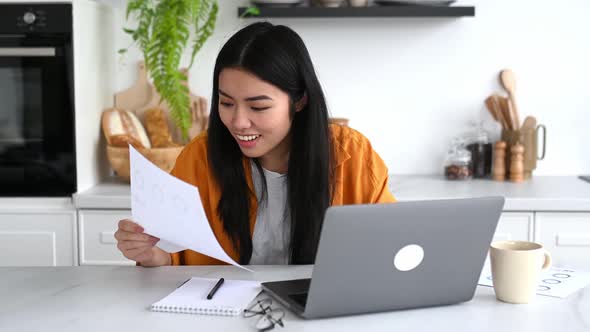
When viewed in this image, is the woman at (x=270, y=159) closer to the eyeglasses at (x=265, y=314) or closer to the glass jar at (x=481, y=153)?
the eyeglasses at (x=265, y=314)

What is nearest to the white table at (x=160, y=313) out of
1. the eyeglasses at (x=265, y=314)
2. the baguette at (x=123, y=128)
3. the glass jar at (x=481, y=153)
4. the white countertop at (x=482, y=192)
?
the eyeglasses at (x=265, y=314)

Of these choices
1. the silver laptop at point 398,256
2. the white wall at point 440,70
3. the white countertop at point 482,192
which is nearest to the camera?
the silver laptop at point 398,256

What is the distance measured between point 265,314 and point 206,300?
0.41 ft

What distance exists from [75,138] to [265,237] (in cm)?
106

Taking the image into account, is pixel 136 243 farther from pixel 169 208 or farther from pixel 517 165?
pixel 517 165

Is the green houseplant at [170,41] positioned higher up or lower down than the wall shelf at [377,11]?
lower down

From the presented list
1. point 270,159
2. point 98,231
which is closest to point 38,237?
point 98,231

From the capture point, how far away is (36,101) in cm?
254

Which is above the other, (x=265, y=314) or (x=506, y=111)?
(x=506, y=111)

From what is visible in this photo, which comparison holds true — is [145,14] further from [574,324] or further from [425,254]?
[574,324]

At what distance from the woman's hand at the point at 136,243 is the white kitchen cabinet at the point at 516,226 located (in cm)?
136

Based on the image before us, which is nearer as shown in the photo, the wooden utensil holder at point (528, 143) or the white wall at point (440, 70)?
the wooden utensil holder at point (528, 143)

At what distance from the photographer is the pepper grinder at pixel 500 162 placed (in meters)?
2.85

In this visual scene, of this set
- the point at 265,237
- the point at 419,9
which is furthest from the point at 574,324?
the point at 419,9
